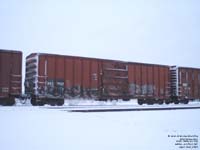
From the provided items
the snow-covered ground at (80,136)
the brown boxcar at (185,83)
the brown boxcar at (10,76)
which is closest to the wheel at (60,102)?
the brown boxcar at (10,76)

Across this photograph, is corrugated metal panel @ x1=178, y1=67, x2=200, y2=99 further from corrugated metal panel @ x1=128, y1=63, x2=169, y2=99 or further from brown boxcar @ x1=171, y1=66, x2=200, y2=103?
corrugated metal panel @ x1=128, y1=63, x2=169, y2=99

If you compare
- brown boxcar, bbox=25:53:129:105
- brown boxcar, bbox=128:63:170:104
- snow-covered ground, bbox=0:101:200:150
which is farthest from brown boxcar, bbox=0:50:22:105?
brown boxcar, bbox=128:63:170:104

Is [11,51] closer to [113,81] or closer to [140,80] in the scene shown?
[113,81]

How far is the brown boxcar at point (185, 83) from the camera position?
84.9 feet

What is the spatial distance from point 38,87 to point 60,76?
Result: 2.04 m

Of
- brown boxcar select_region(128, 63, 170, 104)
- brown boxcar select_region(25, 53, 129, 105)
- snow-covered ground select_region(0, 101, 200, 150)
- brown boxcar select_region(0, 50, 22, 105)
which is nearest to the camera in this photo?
snow-covered ground select_region(0, 101, 200, 150)

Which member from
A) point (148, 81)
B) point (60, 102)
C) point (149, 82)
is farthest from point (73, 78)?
point (149, 82)

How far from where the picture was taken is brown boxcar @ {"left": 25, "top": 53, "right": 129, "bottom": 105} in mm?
19406

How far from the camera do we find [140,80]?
2405 cm

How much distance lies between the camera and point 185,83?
2619cm

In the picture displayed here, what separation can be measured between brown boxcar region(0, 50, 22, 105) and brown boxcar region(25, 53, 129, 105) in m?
1.33

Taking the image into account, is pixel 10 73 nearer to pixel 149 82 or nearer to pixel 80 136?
pixel 80 136

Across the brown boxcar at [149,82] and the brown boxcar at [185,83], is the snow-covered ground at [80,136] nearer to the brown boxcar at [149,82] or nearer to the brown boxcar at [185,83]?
the brown boxcar at [149,82]

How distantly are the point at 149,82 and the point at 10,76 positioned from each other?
13.3 m
